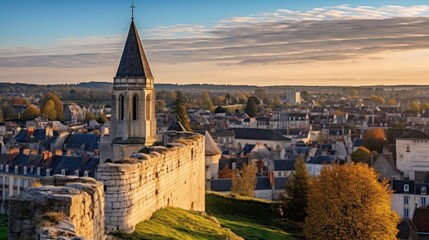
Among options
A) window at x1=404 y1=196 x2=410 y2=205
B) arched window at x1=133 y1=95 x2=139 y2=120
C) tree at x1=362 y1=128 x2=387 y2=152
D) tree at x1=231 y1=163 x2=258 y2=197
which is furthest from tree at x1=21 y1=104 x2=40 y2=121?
arched window at x1=133 y1=95 x2=139 y2=120

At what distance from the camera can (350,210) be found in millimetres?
32000

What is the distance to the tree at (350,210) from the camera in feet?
103

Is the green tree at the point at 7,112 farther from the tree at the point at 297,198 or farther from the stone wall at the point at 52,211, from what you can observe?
the stone wall at the point at 52,211

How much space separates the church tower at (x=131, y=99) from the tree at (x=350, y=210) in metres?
8.95

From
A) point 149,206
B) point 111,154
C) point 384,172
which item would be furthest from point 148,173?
point 384,172

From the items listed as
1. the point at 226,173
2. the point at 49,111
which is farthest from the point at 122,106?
the point at 49,111

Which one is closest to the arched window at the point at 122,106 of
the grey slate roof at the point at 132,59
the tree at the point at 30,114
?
the grey slate roof at the point at 132,59

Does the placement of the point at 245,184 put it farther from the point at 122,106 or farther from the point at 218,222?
the point at 218,222

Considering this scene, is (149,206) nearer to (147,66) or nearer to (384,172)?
(147,66)

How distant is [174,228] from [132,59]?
1687 cm

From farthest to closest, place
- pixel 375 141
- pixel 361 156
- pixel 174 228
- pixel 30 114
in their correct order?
pixel 30 114 < pixel 375 141 < pixel 361 156 < pixel 174 228

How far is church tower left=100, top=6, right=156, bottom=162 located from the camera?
31438 mm

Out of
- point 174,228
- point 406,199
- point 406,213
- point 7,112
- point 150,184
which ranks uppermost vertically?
point 150,184

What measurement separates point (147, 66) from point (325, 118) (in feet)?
343
